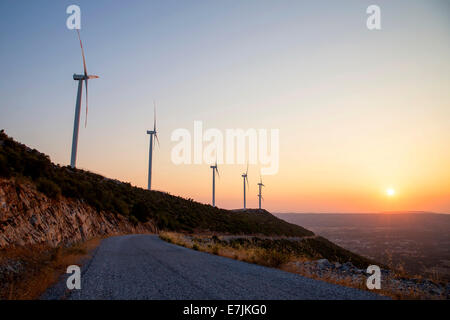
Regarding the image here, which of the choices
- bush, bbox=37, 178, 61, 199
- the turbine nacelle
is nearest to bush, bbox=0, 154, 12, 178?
bush, bbox=37, 178, 61, 199

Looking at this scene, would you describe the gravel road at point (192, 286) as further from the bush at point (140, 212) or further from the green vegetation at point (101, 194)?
the bush at point (140, 212)

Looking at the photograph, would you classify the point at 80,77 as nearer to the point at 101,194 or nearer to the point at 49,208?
the point at 101,194

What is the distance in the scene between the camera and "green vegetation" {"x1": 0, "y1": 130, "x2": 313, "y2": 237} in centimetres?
2045

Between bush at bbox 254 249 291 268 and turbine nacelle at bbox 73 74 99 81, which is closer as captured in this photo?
bush at bbox 254 249 291 268

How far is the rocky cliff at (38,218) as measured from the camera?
45.8 ft

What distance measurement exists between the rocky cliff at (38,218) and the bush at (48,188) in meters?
0.41

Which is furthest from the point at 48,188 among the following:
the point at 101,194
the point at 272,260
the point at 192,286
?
the point at 192,286

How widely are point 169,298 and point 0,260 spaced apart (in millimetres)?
7825

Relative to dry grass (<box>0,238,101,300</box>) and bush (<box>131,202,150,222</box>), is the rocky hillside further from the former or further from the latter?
dry grass (<box>0,238,101,300</box>)

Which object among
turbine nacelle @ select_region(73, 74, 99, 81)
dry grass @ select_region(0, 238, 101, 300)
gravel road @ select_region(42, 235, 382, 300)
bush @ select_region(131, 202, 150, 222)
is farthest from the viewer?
turbine nacelle @ select_region(73, 74, 99, 81)

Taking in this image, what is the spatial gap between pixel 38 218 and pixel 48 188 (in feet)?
13.8

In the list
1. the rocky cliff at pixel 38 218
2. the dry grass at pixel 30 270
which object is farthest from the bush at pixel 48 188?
the dry grass at pixel 30 270

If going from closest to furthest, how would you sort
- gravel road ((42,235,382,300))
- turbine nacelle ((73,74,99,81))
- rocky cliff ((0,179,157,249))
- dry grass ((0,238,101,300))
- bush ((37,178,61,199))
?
gravel road ((42,235,382,300)), dry grass ((0,238,101,300)), rocky cliff ((0,179,157,249)), bush ((37,178,61,199)), turbine nacelle ((73,74,99,81))
